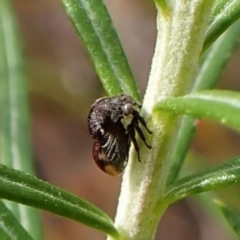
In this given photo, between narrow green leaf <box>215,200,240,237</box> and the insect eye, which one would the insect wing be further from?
narrow green leaf <box>215,200,240,237</box>

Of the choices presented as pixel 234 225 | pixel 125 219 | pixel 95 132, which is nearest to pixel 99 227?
pixel 125 219

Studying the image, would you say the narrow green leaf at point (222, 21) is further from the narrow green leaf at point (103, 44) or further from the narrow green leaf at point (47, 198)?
the narrow green leaf at point (47, 198)

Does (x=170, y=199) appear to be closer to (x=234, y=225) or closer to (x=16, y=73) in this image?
(x=234, y=225)

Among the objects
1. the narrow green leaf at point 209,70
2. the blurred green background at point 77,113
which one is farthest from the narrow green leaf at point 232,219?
the blurred green background at point 77,113

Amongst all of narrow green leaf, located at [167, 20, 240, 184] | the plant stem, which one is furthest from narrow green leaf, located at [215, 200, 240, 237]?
the plant stem

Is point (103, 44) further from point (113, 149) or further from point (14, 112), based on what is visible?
point (14, 112)

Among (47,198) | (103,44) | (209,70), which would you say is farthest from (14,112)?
(47,198)
